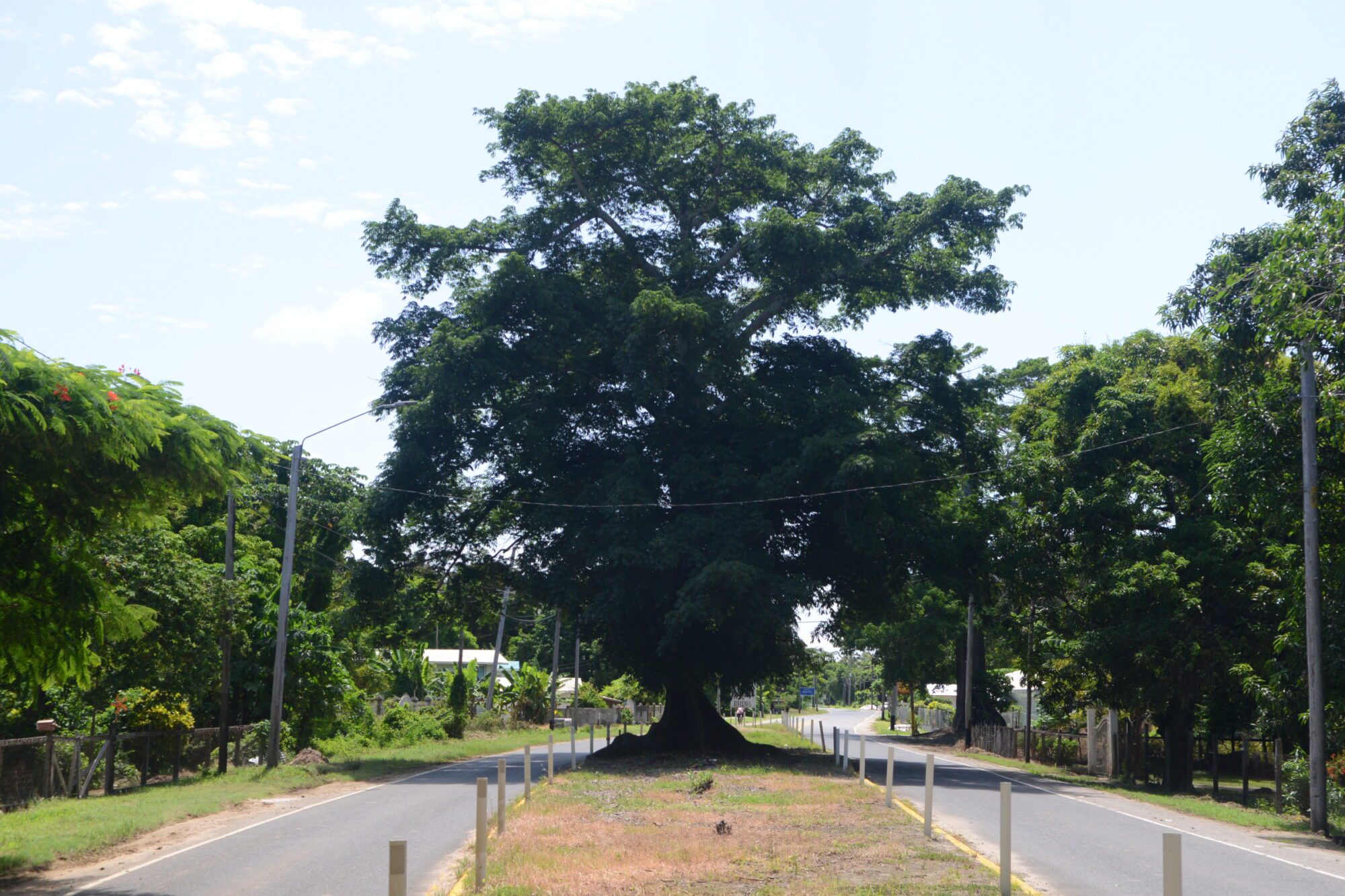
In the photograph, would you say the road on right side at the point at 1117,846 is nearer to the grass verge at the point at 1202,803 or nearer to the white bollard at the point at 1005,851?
the grass verge at the point at 1202,803

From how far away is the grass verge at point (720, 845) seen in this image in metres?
12.1

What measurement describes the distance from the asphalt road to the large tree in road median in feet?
36.1

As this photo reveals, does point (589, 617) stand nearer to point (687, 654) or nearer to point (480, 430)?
point (687, 654)

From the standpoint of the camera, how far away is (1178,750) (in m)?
31.8

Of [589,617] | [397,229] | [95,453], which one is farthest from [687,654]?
[95,453]

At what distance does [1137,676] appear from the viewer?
102 ft

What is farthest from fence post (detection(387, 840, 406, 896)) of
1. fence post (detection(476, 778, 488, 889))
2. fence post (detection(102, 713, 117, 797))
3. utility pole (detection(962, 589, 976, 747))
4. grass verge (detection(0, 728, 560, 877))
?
utility pole (detection(962, 589, 976, 747))

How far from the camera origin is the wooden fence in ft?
70.1

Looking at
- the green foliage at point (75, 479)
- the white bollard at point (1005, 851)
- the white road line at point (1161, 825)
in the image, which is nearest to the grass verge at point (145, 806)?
the green foliage at point (75, 479)

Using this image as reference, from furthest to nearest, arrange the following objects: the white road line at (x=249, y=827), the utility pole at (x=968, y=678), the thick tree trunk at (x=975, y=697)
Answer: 1. the thick tree trunk at (x=975, y=697)
2. the utility pole at (x=968, y=678)
3. the white road line at (x=249, y=827)

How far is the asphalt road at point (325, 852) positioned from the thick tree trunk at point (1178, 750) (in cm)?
1769

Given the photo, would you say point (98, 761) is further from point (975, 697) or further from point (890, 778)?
point (975, 697)

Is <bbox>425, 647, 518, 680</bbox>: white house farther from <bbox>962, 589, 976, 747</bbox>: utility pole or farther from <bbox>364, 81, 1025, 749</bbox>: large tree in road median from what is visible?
<bbox>364, 81, 1025, 749</bbox>: large tree in road median

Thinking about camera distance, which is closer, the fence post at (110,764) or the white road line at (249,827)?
the white road line at (249,827)
